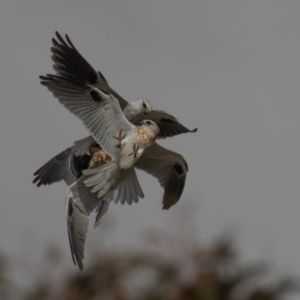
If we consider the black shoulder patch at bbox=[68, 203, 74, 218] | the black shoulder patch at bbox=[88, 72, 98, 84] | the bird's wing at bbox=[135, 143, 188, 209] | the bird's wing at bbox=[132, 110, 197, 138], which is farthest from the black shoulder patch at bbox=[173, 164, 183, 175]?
the black shoulder patch at bbox=[88, 72, 98, 84]

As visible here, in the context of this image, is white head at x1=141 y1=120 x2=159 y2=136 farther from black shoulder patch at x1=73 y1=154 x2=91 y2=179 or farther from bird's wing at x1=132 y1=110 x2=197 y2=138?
black shoulder patch at x1=73 y1=154 x2=91 y2=179

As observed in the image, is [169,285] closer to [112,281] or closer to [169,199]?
[112,281]

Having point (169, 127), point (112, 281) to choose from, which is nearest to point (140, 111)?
point (169, 127)

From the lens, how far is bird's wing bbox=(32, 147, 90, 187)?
15492 millimetres

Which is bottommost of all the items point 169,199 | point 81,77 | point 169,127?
point 169,199

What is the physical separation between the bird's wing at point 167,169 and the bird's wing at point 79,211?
107 centimetres

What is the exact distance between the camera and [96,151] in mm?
14930

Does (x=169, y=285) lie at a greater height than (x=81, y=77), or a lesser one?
lesser

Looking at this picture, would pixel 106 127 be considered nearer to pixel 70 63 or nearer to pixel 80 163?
pixel 70 63

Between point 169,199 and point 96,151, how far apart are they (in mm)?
1391

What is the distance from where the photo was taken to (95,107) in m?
13.6

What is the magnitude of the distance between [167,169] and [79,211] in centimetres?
160

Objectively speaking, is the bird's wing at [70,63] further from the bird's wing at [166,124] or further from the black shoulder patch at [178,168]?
the black shoulder patch at [178,168]

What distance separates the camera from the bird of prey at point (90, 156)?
13609 mm
